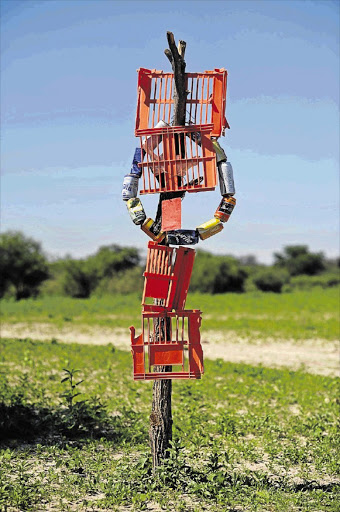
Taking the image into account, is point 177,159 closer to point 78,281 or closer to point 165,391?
point 165,391

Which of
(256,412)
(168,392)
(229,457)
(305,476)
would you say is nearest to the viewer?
(168,392)

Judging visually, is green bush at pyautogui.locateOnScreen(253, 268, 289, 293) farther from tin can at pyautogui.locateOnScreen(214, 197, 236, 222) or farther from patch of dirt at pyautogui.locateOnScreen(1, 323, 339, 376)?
tin can at pyautogui.locateOnScreen(214, 197, 236, 222)

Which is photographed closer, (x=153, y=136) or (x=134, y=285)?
(x=153, y=136)

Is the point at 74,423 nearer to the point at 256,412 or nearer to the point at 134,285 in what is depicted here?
the point at 256,412

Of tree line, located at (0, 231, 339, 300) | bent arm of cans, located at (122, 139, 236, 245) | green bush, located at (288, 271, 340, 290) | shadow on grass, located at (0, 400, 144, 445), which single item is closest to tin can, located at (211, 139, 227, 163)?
bent arm of cans, located at (122, 139, 236, 245)

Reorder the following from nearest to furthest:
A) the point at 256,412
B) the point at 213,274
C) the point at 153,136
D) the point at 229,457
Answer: the point at 153,136 < the point at 229,457 < the point at 256,412 < the point at 213,274

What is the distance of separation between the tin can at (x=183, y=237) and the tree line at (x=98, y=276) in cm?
2943

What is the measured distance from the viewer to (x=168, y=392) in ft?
16.4

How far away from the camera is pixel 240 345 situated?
14703mm

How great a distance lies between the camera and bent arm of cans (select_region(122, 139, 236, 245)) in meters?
4.56

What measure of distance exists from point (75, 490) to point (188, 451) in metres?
1.61

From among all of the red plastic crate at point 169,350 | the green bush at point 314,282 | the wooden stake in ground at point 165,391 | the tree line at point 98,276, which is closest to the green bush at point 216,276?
the tree line at point 98,276

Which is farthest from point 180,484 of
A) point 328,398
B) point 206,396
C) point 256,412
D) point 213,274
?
point 213,274

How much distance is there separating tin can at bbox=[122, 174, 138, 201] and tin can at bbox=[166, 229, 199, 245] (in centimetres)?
45
